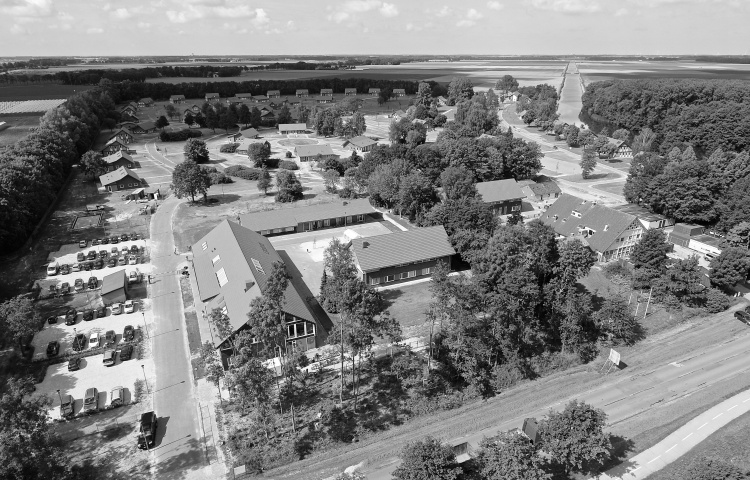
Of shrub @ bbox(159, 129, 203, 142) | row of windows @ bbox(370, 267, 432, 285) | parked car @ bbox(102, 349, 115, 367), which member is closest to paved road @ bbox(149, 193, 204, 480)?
parked car @ bbox(102, 349, 115, 367)

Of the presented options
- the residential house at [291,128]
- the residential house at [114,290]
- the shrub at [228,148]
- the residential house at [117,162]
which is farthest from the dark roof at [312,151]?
the residential house at [114,290]

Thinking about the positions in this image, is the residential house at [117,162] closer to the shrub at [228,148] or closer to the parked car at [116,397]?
the shrub at [228,148]

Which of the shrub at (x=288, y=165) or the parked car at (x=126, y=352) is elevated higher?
the shrub at (x=288, y=165)

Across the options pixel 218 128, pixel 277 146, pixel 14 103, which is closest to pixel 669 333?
pixel 277 146

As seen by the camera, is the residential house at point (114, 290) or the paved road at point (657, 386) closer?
the paved road at point (657, 386)

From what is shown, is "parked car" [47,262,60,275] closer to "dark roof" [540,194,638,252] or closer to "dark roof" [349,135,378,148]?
"dark roof" [540,194,638,252]

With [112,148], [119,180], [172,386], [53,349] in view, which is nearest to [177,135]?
[112,148]
